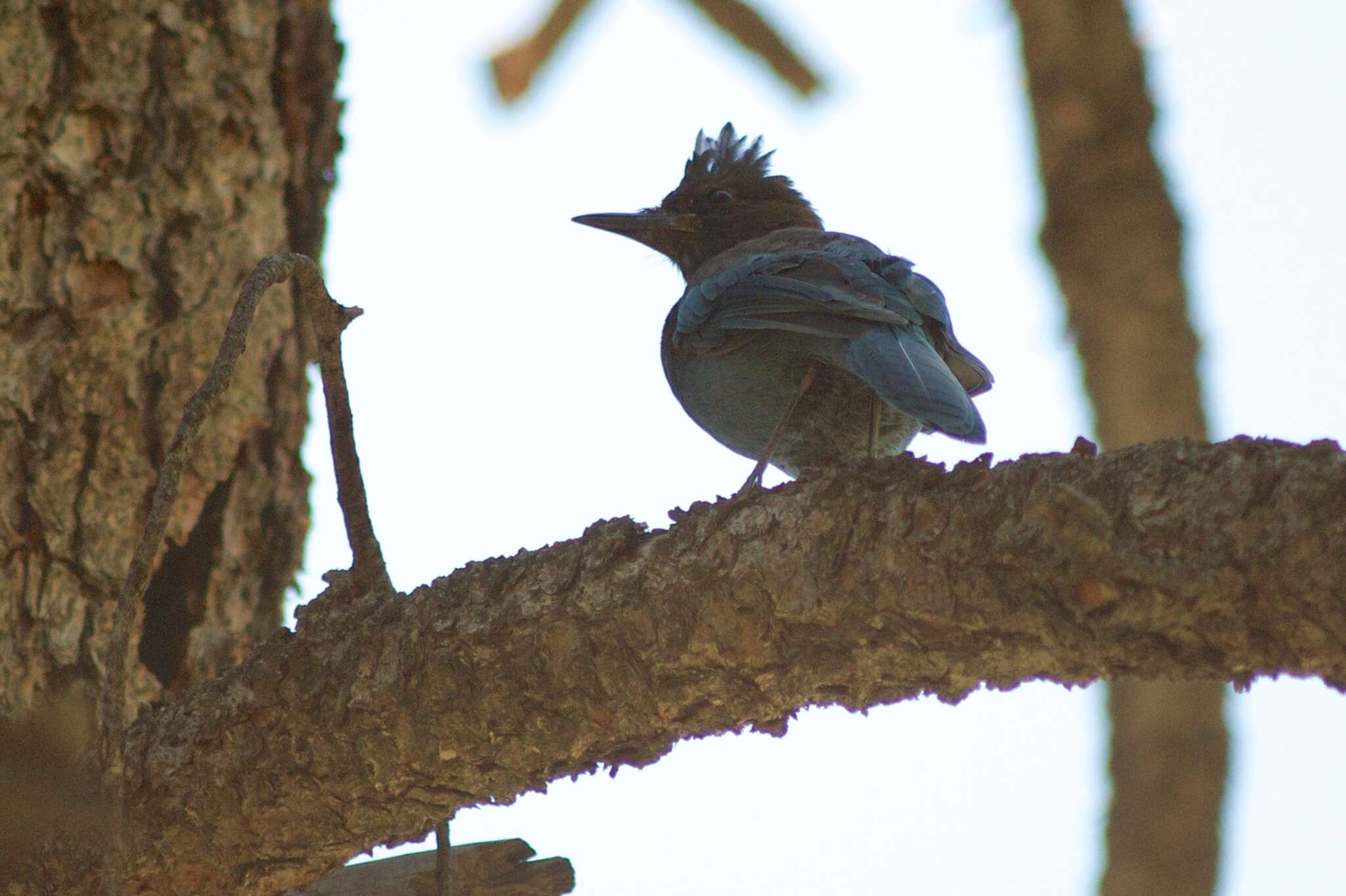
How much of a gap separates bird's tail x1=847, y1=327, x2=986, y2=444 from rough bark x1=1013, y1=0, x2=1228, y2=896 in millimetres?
632

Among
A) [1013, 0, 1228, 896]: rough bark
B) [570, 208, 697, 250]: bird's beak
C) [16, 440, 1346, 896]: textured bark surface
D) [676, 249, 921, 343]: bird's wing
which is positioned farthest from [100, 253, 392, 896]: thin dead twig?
[570, 208, 697, 250]: bird's beak

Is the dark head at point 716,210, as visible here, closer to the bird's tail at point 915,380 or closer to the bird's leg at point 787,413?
the bird's leg at point 787,413

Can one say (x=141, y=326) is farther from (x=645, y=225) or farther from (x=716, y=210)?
(x=716, y=210)

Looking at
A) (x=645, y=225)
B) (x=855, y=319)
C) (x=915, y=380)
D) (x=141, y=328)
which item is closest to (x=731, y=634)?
(x=915, y=380)

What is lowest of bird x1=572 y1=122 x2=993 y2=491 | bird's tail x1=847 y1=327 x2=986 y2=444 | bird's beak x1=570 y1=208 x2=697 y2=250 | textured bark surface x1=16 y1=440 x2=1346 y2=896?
textured bark surface x1=16 y1=440 x2=1346 y2=896

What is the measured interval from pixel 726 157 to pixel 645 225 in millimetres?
461

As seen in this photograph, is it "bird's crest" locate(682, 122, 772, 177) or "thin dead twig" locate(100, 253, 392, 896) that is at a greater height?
"bird's crest" locate(682, 122, 772, 177)

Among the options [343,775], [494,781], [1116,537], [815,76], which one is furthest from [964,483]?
[815,76]

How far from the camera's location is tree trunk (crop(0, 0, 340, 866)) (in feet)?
12.1

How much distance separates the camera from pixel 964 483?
2410 mm

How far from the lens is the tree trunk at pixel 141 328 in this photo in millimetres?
3689

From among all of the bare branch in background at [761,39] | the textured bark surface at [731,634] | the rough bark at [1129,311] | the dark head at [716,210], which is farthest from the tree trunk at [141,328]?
the rough bark at [1129,311]

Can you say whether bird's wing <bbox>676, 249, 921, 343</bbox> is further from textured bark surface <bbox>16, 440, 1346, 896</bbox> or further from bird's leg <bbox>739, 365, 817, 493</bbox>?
textured bark surface <bbox>16, 440, 1346, 896</bbox>

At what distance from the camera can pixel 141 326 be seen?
4.02 meters
